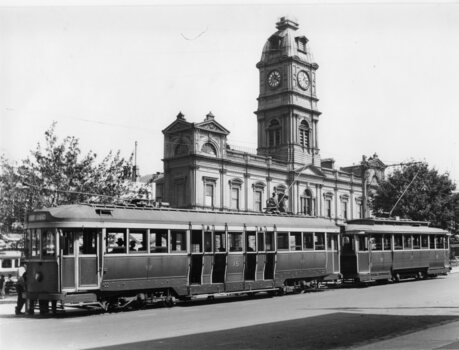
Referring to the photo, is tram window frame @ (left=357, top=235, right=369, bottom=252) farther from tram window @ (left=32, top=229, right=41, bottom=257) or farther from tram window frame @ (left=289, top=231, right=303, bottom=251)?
tram window @ (left=32, top=229, right=41, bottom=257)

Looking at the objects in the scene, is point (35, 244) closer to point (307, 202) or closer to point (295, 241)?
point (295, 241)

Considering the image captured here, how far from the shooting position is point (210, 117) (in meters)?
48.3

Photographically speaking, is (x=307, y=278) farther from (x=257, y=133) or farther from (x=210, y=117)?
(x=257, y=133)

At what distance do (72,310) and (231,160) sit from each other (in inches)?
1287

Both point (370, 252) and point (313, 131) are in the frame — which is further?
point (313, 131)

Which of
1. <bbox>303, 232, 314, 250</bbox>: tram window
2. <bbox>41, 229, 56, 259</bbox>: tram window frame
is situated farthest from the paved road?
<bbox>303, 232, 314, 250</bbox>: tram window

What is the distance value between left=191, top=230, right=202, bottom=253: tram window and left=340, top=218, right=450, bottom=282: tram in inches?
395

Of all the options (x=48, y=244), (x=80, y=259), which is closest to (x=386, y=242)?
(x=80, y=259)

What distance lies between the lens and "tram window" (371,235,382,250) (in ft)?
90.3

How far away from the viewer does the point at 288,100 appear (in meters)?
58.1

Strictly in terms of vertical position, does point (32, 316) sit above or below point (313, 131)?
below

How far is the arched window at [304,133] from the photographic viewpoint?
59.5 metres

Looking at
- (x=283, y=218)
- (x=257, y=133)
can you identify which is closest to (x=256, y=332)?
(x=283, y=218)

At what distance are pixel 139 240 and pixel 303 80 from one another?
44967mm
